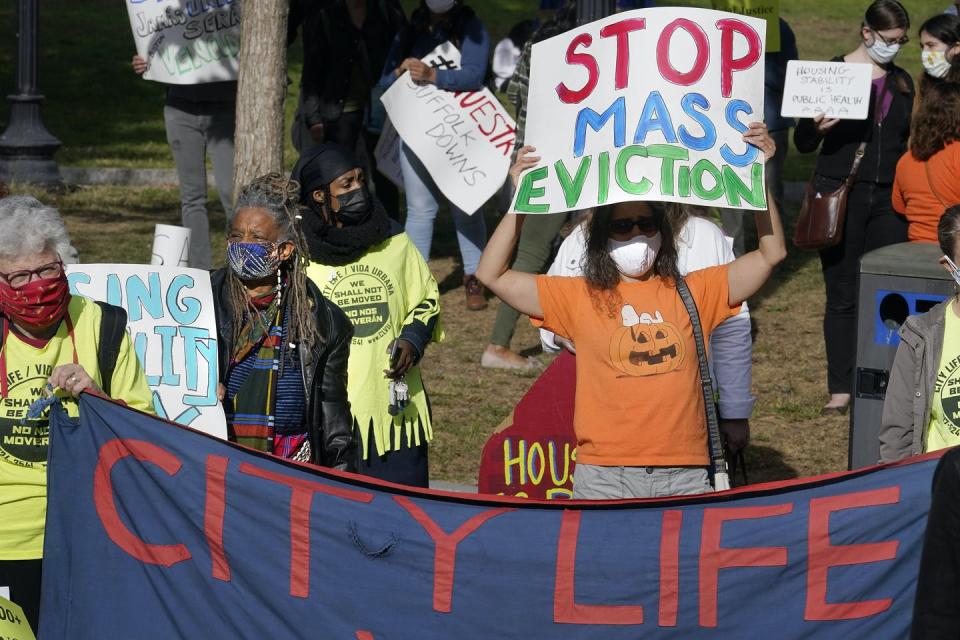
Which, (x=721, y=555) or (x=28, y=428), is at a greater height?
(x=28, y=428)

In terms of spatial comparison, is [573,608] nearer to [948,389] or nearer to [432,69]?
[948,389]

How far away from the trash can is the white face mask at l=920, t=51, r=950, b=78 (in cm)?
172

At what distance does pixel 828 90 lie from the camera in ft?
25.0

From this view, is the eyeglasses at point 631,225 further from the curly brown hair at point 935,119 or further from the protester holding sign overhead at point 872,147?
the protester holding sign overhead at point 872,147

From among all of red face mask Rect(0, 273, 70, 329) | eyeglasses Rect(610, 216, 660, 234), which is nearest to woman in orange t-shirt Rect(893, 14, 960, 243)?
eyeglasses Rect(610, 216, 660, 234)

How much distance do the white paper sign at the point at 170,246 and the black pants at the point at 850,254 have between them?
3.37m

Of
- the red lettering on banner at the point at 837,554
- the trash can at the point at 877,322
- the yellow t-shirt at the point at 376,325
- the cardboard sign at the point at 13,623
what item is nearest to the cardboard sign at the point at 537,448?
the yellow t-shirt at the point at 376,325

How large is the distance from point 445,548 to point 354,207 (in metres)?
1.60

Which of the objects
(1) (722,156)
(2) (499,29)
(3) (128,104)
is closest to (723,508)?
(1) (722,156)

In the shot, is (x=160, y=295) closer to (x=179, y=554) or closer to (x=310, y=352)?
(x=310, y=352)

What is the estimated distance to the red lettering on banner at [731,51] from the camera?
4660mm

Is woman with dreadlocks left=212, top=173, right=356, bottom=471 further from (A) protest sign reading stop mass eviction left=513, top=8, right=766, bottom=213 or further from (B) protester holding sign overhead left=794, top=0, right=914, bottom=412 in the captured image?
(B) protester holding sign overhead left=794, top=0, right=914, bottom=412

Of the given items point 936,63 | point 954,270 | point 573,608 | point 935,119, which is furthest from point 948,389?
point 936,63

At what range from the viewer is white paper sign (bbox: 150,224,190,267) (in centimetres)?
622
